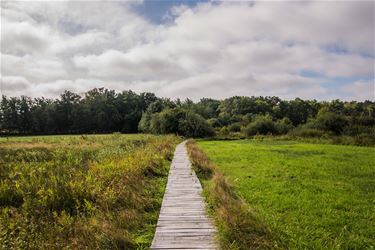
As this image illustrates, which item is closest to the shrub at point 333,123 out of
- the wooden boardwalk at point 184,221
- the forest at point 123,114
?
the forest at point 123,114

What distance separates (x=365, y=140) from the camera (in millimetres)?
33000

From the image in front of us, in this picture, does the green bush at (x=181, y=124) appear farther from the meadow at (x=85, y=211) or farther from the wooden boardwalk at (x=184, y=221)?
the wooden boardwalk at (x=184, y=221)

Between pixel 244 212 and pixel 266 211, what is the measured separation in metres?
1.55

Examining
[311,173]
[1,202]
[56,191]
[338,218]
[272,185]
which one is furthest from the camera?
[311,173]

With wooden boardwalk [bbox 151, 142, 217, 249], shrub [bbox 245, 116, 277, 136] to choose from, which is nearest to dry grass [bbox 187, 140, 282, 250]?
wooden boardwalk [bbox 151, 142, 217, 249]

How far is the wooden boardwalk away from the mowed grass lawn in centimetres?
141

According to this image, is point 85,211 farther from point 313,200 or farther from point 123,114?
point 123,114

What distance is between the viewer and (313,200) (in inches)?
364

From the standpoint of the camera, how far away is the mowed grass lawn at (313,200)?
21.1 feet

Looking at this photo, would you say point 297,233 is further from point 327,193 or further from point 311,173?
point 311,173

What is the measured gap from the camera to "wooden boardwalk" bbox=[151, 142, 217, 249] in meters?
5.63

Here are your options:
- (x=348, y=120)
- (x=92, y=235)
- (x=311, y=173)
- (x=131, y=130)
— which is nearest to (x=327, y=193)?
(x=311, y=173)

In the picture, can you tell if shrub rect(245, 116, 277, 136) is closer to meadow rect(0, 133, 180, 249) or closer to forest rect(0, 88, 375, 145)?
forest rect(0, 88, 375, 145)

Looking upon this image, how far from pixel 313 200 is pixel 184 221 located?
446 centimetres
